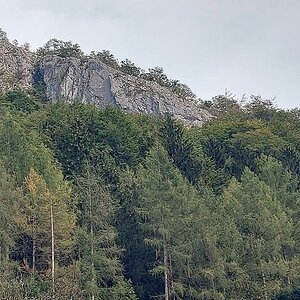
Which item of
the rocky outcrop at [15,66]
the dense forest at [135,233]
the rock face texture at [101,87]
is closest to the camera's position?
the dense forest at [135,233]

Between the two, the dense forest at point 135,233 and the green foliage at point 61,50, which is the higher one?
the green foliage at point 61,50

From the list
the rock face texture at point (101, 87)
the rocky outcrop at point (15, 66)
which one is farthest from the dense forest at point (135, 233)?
the rocky outcrop at point (15, 66)

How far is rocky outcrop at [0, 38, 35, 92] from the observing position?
89.0 m

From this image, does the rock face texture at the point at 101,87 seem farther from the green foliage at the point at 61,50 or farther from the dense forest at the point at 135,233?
the dense forest at the point at 135,233

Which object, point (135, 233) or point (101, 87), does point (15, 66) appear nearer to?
point (101, 87)

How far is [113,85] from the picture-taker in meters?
86.1

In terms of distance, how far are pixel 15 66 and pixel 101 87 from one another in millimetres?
14286

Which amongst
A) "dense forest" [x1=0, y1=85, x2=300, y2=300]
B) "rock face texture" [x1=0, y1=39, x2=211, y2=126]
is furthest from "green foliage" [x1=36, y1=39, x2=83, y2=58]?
"dense forest" [x1=0, y1=85, x2=300, y2=300]

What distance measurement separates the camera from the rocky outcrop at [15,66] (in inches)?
3504

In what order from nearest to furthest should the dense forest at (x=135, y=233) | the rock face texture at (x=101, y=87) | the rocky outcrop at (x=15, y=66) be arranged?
the dense forest at (x=135, y=233), the rock face texture at (x=101, y=87), the rocky outcrop at (x=15, y=66)

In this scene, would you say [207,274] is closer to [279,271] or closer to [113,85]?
[279,271]

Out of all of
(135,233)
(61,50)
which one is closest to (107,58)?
(61,50)

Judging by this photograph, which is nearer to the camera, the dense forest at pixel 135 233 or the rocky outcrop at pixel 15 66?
the dense forest at pixel 135 233

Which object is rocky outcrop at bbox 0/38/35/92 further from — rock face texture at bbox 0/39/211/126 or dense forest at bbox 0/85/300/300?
dense forest at bbox 0/85/300/300
